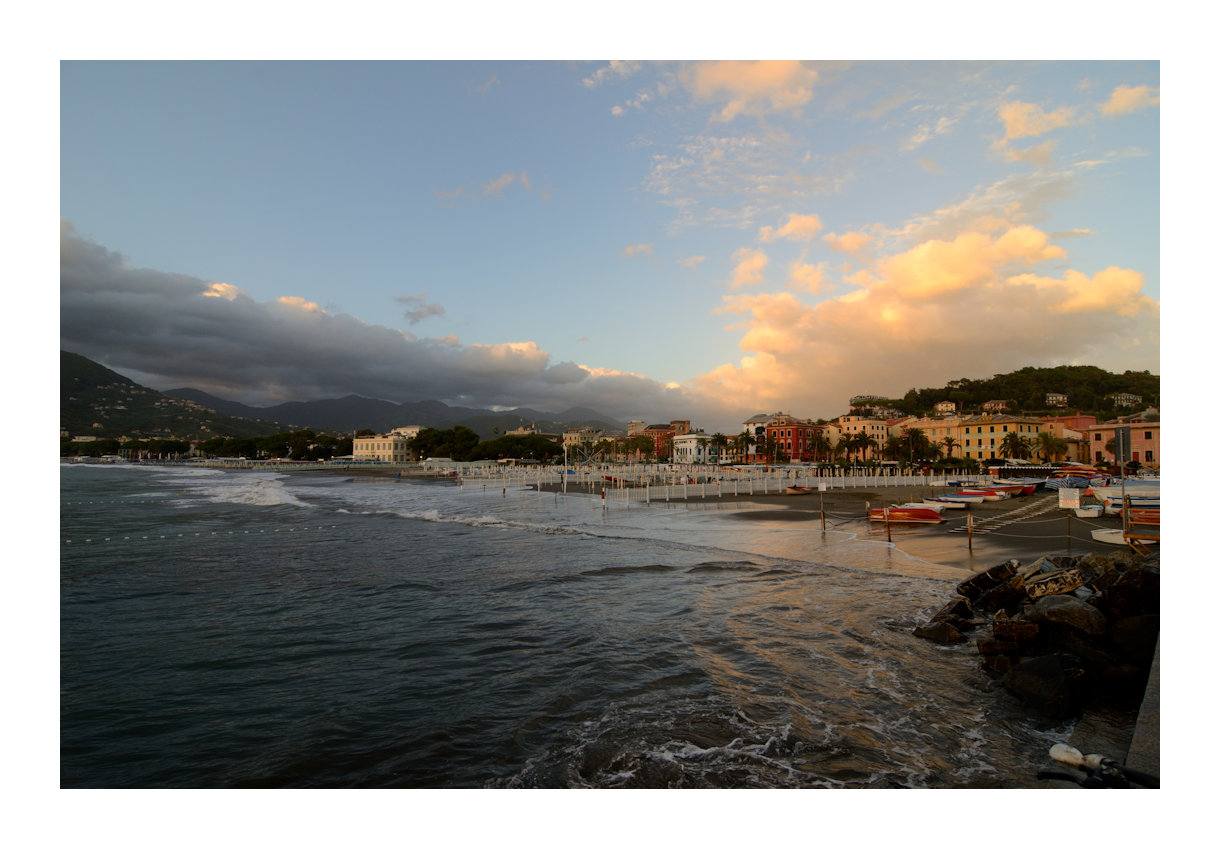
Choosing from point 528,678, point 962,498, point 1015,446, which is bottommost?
point 962,498

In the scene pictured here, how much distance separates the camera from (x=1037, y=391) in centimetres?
9538

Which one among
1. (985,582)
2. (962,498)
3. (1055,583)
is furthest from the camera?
(962,498)

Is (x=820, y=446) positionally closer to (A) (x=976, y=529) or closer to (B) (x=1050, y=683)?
(A) (x=976, y=529)

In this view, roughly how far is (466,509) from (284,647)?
31564mm

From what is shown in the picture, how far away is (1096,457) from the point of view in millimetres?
75188

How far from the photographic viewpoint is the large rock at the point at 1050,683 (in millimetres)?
7059

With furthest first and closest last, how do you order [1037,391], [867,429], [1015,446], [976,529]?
[867,429] < [1037,391] < [1015,446] < [976,529]

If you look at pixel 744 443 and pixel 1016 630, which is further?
pixel 744 443

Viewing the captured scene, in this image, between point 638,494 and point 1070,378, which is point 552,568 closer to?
point 638,494

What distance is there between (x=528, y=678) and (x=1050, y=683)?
7.06 meters

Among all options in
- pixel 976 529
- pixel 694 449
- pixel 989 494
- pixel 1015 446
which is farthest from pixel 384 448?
pixel 976 529

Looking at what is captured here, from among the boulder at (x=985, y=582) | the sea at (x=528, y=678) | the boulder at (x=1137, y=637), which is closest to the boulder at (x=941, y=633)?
the sea at (x=528, y=678)

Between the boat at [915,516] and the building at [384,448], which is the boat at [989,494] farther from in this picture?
the building at [384,448]

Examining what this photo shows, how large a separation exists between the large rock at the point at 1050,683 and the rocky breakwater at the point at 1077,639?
1 centimetres
